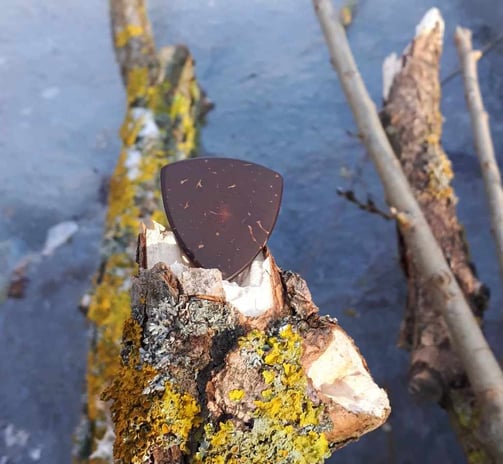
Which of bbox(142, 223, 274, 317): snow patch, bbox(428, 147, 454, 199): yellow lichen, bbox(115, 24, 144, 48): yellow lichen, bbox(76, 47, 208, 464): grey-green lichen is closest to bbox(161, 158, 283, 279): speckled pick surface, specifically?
bbox(142, 223, 274, 317): snow patch

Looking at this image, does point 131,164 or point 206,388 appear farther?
point 131,164

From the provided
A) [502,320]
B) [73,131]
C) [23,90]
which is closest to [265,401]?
[502,320]

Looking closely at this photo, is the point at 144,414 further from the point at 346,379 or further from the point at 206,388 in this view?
the point at 346,379

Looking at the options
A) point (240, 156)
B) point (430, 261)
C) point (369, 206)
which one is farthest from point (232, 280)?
point (240, 156)

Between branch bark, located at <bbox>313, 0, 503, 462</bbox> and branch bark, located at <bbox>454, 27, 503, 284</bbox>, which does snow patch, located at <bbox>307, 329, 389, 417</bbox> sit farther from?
branch bark, located at <bbox>454, 27, 503, 284</bbox>

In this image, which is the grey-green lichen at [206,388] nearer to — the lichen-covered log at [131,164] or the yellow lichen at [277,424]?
the yellow lichen at [277,424]

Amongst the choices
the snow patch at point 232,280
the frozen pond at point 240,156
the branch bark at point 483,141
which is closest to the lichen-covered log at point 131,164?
the frozen pond at point 240,156
